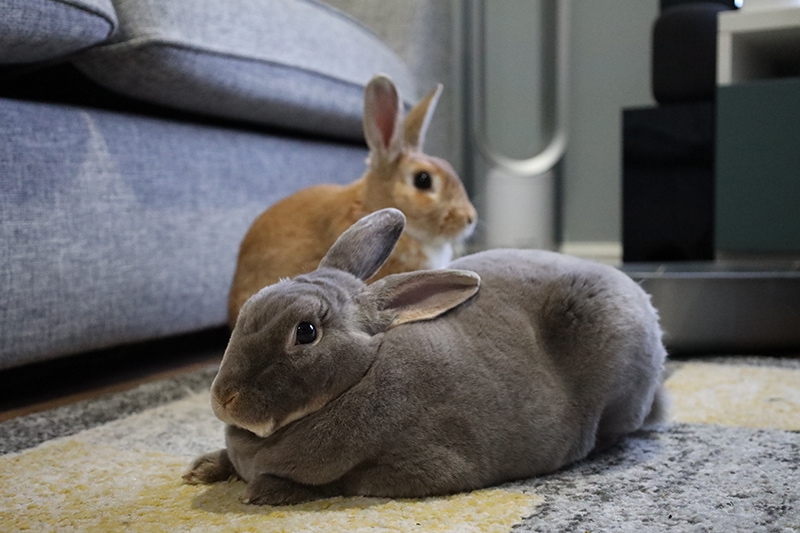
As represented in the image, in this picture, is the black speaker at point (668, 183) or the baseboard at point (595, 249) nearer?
the black speaker at point (668, 183)

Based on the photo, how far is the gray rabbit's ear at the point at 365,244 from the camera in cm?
75

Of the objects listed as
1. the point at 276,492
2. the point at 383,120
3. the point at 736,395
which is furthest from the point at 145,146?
the point at 736,395

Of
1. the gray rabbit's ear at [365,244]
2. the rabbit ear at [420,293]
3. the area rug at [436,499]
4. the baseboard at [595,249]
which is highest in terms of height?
the gray rabbit's ear at [365,244]

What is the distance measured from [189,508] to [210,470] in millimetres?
72

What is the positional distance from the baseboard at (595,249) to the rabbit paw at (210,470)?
7.24 feet

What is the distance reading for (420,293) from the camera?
74cm

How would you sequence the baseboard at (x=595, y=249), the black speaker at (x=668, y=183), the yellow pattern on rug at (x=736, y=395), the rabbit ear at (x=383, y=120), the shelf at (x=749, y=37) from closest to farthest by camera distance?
1. the yellow pattern on rug at (x=736, y=395)
2. the rabbit ear at (x=383, y=120)
3. the shelf at (x=749, y=37)
4. the black speaker at (x=668, y=183)
5. the baseboard at (x=595, y=249)

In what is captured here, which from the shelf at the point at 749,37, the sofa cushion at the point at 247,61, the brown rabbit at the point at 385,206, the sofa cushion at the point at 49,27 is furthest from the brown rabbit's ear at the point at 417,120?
the shelf at the point at 749,37

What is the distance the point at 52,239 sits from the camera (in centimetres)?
109

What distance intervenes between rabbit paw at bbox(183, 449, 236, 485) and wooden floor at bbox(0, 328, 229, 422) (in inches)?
16.4

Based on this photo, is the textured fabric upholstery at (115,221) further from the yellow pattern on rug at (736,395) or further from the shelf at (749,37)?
the shelf at (749,37)

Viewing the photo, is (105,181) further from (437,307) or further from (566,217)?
(566,217)

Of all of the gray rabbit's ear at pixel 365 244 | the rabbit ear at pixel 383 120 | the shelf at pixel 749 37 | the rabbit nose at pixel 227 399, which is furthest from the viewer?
the shelf at pixel 749 37

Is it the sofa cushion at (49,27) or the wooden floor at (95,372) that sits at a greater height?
the sofa cushion at (49,27)
